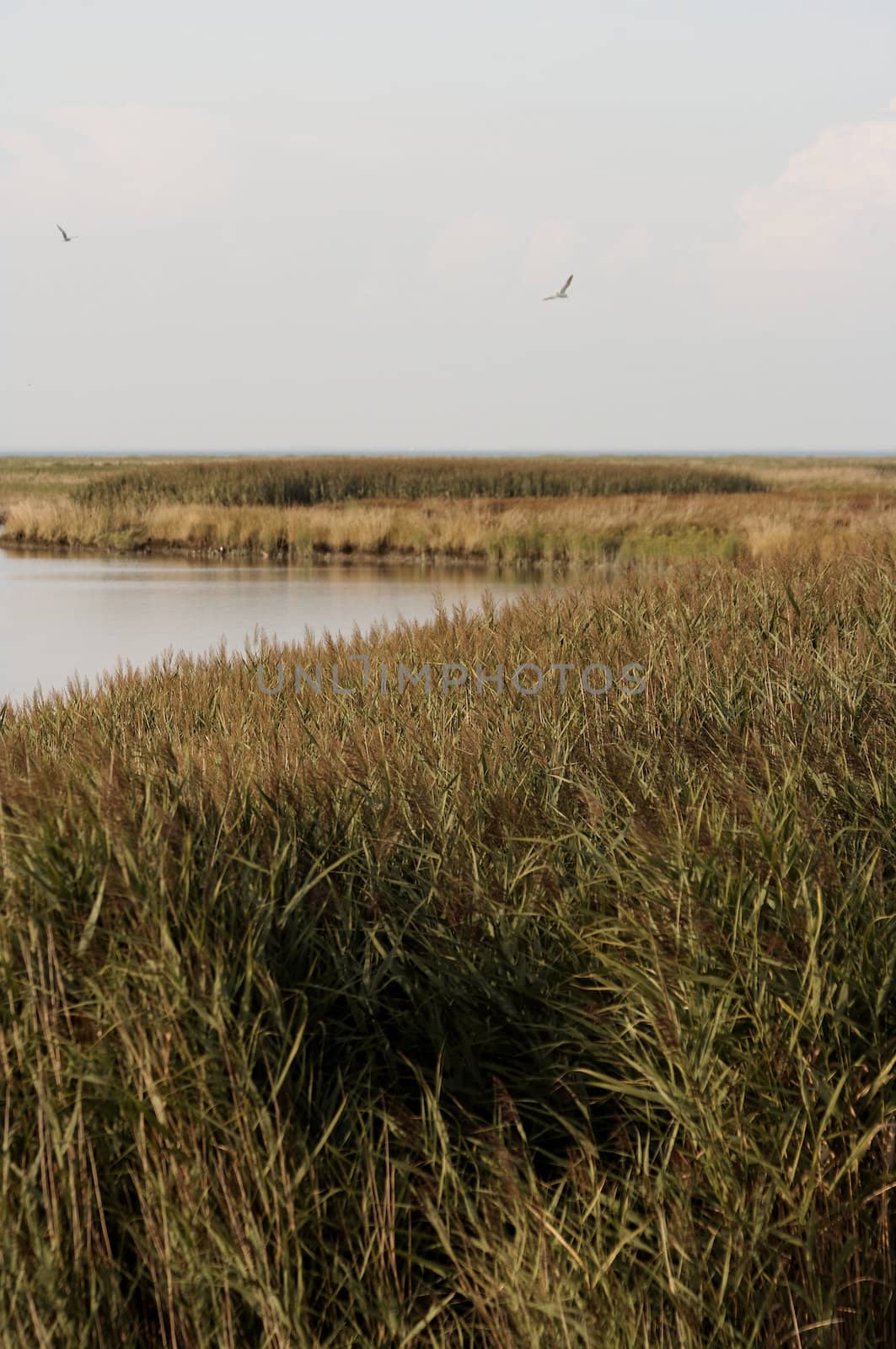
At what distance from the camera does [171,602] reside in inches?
820

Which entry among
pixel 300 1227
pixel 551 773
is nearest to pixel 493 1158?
pixel 300 1227

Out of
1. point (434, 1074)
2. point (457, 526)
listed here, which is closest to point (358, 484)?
point (457, 526)

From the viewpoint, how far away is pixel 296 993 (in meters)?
2.87

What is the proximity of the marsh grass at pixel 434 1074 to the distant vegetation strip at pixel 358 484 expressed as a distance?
30.3 meters

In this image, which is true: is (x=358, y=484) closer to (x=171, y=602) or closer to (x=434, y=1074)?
(x=171, y=602)

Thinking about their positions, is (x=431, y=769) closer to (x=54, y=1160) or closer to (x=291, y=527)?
(x=54, y=1160)

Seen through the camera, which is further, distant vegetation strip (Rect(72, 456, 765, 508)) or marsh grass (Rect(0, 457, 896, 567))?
distant vegetation strip (Rect(72, 456, 765, 508))

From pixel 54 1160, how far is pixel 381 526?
26277 millimetres

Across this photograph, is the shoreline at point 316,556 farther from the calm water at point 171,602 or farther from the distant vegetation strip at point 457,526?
the calm water at point 171,602
